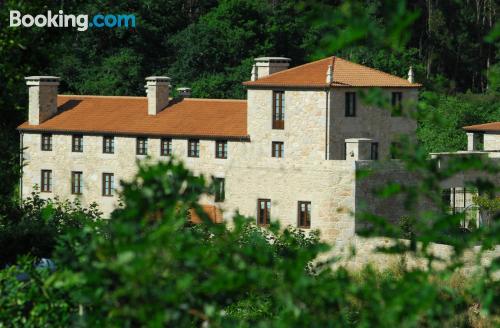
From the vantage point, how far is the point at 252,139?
1852 inches

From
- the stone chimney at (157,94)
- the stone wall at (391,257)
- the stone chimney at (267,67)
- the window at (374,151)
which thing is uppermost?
the stone chimney at (267,67)

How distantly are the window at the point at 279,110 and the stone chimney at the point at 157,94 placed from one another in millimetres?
5947

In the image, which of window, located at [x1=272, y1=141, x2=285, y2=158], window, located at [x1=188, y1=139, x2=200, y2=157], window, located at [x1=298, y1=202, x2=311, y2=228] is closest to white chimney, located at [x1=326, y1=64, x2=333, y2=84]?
window, located at [x1=272, y1=141, x2=285, y2=158]

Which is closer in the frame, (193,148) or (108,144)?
(193,148)

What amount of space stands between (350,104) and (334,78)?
42.7 inches

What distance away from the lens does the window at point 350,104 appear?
46031mm

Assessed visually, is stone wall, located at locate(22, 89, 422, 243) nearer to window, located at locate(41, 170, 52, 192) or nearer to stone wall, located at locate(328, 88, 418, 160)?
stone wall, located at locate(328, 88, 418, 160)

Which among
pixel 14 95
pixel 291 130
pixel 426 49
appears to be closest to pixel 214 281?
pixel 14 95

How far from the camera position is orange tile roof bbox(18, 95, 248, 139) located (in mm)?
48562

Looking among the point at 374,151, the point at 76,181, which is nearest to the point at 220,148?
the point at 374,151

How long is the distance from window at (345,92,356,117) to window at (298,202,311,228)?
12.5ft

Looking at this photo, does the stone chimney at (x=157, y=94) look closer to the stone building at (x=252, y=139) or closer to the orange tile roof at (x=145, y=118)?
the stone building at (x=252, y=139)

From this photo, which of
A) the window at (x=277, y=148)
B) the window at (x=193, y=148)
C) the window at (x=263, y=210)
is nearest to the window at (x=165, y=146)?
the window at (x=193, y=148)

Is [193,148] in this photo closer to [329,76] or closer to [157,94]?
[157,94]
